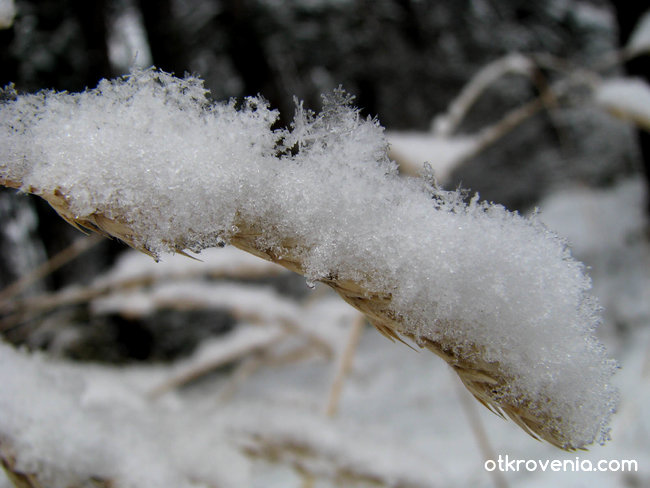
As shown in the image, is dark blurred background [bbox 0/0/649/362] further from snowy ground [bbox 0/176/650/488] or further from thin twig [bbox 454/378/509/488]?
thin twig [bbox 454/378/509/488]

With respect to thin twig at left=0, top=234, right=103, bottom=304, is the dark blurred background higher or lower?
higher

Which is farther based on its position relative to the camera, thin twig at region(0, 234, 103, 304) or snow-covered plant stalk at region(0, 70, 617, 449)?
thin twig at region(0, 234, 103, 304)

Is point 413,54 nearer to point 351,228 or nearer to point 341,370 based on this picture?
point 341,370

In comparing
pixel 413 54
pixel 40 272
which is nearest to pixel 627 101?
pixel 40 272

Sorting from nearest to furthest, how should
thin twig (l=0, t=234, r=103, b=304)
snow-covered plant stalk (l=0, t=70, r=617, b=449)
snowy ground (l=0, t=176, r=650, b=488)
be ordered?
1. snow-covered plant stalk (l=0, t=70, r=617, b=449)
2. snowy ground (l=0, t=176, r=650, b=488)
3. thin twig (l=0, t=234, r=103, b=304)

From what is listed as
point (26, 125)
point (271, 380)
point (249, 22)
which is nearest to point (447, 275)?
point (26, 125)

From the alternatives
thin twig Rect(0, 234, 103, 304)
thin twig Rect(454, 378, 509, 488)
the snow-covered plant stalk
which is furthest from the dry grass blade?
thin twig Rect(0, 234, 103, 304)
